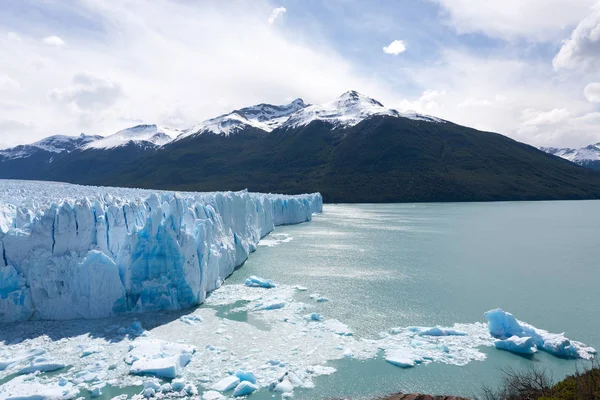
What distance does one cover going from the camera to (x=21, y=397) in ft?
23.9

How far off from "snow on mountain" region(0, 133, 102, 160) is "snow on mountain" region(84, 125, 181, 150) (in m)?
15.8

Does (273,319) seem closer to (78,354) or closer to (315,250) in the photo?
(78,354)

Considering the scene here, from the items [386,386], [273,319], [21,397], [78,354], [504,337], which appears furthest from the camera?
[273,319]

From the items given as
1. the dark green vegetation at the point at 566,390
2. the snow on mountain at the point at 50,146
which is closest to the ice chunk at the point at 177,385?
the dark green vegetation at the point at 566,390

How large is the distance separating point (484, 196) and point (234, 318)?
73264 mm

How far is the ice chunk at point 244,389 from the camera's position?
7.66 metres

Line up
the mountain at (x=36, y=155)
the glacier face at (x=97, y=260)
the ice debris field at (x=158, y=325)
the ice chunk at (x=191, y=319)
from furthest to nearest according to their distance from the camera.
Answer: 1. the mountain at (x=36, y=155)
2. the ice chunk at (x=191, y=319)
3. the glacier face at (x=97, y=260)
4. the ice debris field at (x=158, y=325)

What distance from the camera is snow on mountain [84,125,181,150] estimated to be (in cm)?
17062

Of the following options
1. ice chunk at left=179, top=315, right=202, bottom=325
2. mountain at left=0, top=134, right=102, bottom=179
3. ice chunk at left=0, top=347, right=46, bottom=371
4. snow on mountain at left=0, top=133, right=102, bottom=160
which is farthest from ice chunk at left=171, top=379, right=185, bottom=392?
snow on mountain at left=0, top=133, right=102, bottom=160

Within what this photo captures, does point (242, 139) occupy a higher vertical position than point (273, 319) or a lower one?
higher

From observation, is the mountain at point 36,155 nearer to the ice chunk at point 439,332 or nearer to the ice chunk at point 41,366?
the ice chunk at point 41,366

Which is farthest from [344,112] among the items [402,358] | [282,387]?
[282,387]

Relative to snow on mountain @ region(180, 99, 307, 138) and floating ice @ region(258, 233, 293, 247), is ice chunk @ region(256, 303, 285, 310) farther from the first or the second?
snow on mountain @ region(180, 99, 307, 138)

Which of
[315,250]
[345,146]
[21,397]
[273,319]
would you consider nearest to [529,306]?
[273,319]
